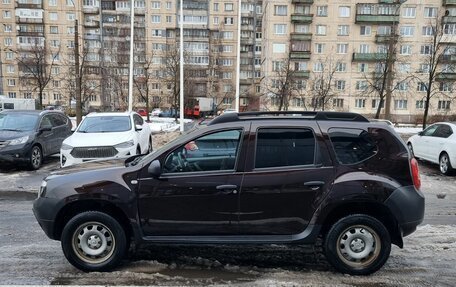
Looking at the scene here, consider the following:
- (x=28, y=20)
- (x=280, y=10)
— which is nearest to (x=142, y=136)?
(x=280, y=10)

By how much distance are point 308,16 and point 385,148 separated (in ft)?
193

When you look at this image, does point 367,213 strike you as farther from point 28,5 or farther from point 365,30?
point 28,5

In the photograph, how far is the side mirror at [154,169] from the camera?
13.1 ft

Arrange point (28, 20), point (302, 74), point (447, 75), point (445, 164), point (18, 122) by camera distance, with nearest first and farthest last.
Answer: point (445, 164)
point (18, 122)
point (447, 75)
point (302, 74)
point (28, 20)

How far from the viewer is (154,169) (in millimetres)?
3982

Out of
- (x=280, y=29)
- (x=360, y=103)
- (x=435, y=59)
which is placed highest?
(x=280, y=29)

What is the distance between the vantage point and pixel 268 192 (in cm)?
402

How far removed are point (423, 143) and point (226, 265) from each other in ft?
33.1

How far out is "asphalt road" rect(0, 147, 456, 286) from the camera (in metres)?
3.97

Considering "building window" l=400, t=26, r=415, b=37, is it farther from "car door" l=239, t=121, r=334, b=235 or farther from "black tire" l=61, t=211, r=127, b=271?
"black tire" l=61, t=211, r=127, b=271

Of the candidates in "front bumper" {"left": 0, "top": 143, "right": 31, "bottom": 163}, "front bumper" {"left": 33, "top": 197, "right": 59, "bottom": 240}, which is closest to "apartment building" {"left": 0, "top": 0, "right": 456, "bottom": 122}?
"front bumper" {"left": 0, "top": 143, "right": 31, "bottom": 163}

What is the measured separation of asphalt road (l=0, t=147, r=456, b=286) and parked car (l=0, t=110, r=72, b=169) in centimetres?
532

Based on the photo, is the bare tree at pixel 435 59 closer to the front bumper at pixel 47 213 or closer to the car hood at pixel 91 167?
the car hood at pixel 91 167

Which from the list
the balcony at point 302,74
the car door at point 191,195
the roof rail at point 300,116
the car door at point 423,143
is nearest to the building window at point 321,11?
the balcony at point 302,74
